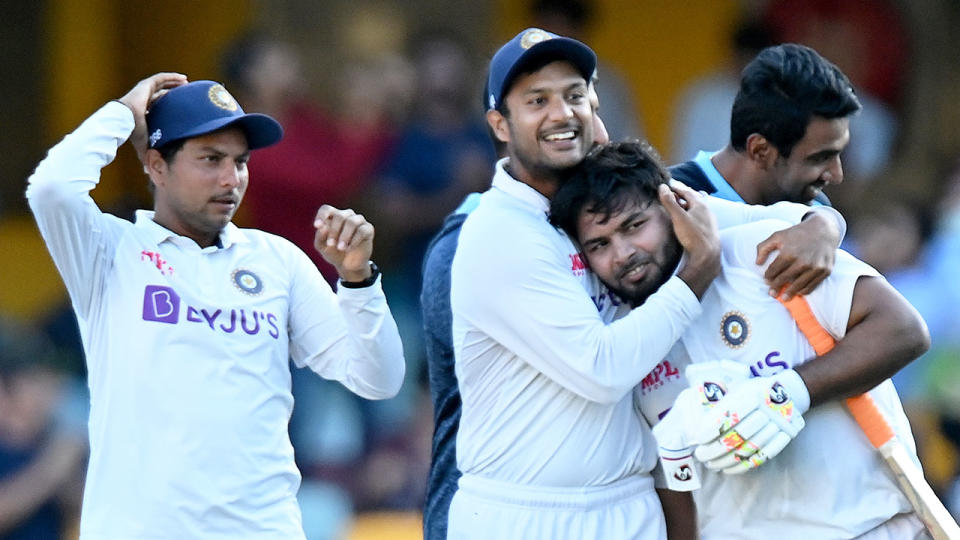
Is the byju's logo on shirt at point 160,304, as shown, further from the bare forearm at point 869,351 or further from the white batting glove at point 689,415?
the bare forearm at point 869,351

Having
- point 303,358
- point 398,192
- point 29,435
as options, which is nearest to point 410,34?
point 398,192

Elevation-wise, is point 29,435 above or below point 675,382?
below

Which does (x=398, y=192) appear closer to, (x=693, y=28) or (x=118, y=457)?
(x=693, y=28)

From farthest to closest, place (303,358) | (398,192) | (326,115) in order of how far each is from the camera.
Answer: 1. (326,115)
2. (398,192)
3. (303,358)

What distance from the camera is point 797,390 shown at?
3742 mm

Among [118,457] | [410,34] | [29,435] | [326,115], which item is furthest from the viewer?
[410,34]

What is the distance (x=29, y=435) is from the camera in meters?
7.30

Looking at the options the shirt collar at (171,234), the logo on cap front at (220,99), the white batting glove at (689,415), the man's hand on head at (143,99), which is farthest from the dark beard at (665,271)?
the man's hand on head at (143,99)

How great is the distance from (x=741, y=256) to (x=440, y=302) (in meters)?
0.94

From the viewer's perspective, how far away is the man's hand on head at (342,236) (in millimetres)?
4223

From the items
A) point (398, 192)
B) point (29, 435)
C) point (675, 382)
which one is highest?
point (675, 382)

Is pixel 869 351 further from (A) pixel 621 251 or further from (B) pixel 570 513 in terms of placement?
(B) pixel 570 513

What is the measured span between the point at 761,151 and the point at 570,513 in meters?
1.11

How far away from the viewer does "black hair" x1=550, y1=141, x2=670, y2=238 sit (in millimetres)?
4121
